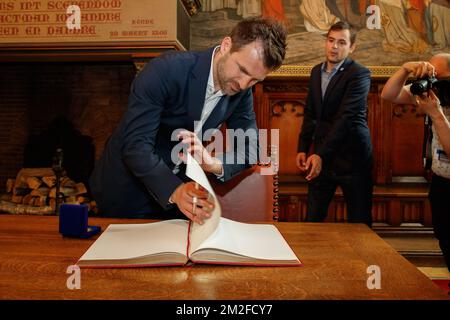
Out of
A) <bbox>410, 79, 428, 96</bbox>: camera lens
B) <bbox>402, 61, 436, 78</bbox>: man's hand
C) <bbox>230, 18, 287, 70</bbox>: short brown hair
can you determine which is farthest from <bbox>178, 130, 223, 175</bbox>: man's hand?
<bbox>402, 61, 436, 78</bbox>: man's hand

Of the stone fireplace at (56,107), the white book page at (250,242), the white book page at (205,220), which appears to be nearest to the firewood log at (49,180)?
the stone fireplace at (56,107)

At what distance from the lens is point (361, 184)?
304 cm

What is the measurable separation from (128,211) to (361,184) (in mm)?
1753

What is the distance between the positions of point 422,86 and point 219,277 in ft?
5.45

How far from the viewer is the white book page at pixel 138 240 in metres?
1.16

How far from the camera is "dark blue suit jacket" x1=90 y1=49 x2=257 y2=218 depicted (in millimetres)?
1561

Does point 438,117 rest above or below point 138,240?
above

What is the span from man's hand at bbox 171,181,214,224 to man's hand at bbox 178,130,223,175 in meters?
0.11

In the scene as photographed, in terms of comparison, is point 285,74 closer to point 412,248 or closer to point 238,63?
point 412,248

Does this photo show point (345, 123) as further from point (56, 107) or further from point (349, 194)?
point (56, 107)

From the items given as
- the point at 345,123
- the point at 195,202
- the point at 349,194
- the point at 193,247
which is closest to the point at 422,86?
the point at 345,123

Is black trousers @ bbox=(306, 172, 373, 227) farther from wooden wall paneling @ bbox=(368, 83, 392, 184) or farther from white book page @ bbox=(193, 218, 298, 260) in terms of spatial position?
wooden wall paneling @ bbox=(368, 83, 392, 184)

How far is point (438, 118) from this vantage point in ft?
7.29
